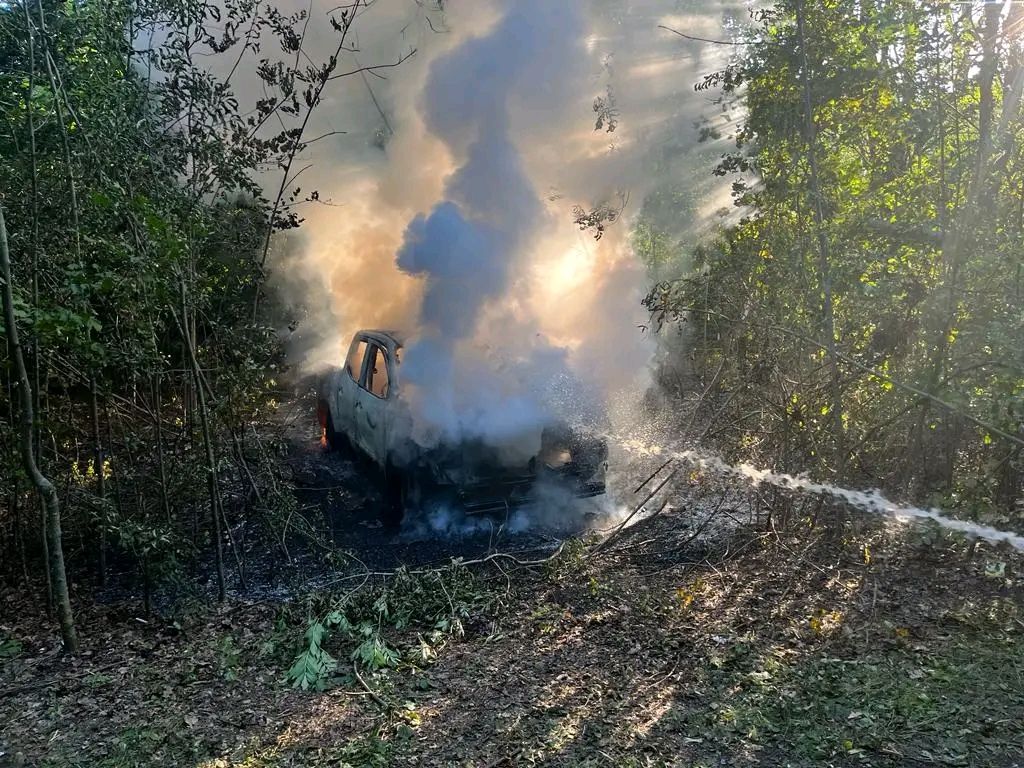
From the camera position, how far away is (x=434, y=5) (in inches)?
297

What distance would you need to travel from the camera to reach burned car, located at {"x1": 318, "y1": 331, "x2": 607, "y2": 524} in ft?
20.7

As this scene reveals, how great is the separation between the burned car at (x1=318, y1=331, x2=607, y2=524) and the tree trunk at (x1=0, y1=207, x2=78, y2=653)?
8.75 feet

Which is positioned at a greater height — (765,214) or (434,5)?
(434,5)

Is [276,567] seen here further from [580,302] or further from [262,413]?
[580,302]

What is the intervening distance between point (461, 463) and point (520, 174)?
3.24 m

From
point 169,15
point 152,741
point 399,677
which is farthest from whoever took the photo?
point 169,15

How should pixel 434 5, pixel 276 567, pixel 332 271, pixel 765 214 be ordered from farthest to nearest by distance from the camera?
pixel 332 271
pixel 434 5
pixel 765 214
pixel 276 567

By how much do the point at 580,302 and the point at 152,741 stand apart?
19.2ft

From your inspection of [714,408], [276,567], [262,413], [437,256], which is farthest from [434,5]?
[276,567]

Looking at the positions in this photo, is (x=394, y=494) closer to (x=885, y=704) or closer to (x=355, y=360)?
(x=355, y=360)

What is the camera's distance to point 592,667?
169 inches

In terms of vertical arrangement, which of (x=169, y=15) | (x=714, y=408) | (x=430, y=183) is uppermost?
(x=430, y=183)

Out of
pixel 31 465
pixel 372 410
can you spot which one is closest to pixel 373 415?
pixel 372 410

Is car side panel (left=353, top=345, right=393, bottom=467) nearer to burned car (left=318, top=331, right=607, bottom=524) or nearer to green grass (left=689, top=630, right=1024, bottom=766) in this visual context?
burned car (left=318, top=331, right=607, bottom=524)
